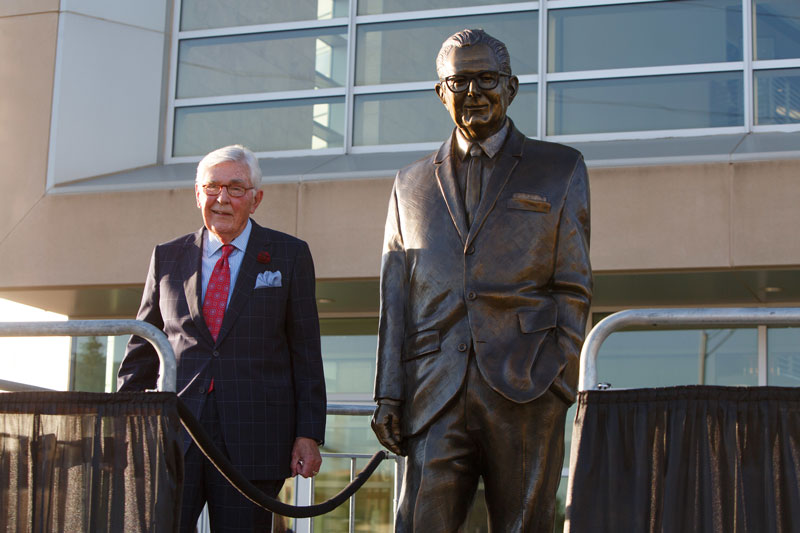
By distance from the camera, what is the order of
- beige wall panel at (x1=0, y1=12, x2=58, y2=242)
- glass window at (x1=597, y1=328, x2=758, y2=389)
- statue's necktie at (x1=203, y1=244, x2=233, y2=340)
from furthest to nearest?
1. beige wall panel at (x1=0, y1=12, x2=58, y2=242)
2. glass window at (x1=597, y1=328, x2=758, y2=389)
3. statue's necktie at (x1=203, y1=244, x2=233, y2=340)

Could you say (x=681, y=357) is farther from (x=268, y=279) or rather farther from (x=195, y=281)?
(x=195, y=281)

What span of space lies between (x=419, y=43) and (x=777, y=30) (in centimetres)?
367

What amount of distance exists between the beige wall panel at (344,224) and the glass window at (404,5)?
7.75 feet

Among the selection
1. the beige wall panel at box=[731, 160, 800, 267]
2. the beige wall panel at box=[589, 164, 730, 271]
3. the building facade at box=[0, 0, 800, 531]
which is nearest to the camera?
the beige wall panel at box=[731, 160, 800, 267]

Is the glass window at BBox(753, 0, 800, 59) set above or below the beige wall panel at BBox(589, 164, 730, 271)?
above

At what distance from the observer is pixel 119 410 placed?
4035 millimetres

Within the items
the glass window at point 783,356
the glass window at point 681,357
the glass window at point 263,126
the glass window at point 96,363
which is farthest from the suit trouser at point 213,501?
the glass window at point 96,363

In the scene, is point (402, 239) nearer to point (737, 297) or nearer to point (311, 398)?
point (311, 398)

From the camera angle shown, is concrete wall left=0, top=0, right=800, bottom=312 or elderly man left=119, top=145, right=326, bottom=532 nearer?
elderly man left=119, top=145, right=326, bottom=532

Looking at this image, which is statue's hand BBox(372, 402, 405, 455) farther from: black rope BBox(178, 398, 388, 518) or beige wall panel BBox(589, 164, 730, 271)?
beige wall panel BBox(589, 164, 730, 271)

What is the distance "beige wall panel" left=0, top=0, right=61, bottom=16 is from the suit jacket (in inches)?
366

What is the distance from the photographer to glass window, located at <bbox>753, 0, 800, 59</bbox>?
11.8 meters

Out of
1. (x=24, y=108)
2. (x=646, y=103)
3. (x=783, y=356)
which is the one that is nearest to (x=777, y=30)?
(x=646, y=103)

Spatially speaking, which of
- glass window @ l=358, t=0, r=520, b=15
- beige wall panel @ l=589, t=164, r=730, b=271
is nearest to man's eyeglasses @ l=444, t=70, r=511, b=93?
beige wall panel @ l=589, t=164, r=730, b=271
